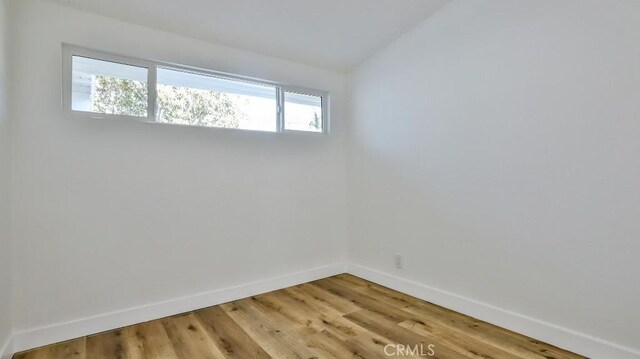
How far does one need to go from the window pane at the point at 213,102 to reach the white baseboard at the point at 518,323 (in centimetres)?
193

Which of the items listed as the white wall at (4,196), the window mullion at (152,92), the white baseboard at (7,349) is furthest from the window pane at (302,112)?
the white baseboard at (7,349)

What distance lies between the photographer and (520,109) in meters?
2.13

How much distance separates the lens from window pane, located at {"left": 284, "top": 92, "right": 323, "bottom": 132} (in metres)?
3.16

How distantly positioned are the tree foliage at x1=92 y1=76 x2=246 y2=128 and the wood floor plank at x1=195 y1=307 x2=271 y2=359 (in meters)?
1.50

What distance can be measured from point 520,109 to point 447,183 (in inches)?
28.8

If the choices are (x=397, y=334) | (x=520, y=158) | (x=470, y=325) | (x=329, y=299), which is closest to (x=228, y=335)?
(x=329, y=299)

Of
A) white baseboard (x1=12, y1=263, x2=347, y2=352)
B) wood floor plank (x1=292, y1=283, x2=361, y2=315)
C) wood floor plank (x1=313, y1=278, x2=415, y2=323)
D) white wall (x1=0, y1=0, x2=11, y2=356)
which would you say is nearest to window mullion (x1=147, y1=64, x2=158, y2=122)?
white wall (x1=0, y1=0, x2=11, y2=356)

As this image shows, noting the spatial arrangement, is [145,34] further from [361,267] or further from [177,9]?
[361,267]

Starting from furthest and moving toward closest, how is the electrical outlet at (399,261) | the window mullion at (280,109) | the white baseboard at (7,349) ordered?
the window mullion at (280,109)
the electrical outlet at (399,261)
the white baseboard at (7,349)

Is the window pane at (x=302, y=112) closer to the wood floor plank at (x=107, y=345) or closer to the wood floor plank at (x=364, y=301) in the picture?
the wood floor plank at (x=364, y=301)

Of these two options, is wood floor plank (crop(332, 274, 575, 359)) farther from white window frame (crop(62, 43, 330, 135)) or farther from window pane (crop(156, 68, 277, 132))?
window pane (crop(156, 68, 277, 132))

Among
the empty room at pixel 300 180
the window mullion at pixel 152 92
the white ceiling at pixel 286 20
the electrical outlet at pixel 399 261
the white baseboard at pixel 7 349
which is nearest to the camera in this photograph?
the white baseboard at pixel 7 349

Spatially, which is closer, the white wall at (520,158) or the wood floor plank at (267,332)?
the white wall at (520,158)

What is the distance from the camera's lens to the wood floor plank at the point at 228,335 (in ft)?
6.25
